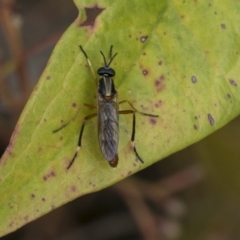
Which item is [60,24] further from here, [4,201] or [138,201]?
[4,201]

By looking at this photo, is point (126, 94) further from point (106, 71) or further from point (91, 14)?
point (91, 14)

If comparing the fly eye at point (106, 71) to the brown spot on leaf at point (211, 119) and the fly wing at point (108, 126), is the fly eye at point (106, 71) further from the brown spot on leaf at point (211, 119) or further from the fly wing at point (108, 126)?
the brown spot on leaf at point (211, 119)

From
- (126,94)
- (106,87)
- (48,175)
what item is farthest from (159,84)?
(48,175)

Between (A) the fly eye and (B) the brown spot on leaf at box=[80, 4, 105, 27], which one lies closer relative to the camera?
(B) the brown spot on leaf at box=[80, 4, 105, 27]

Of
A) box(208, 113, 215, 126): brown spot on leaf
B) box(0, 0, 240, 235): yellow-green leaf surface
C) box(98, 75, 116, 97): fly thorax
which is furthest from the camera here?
box(98, 75, 116, 97): fly thorax

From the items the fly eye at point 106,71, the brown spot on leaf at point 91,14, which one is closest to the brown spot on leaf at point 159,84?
the fly eye at point 106,71

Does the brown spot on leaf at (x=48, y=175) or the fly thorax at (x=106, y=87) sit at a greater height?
the fly thorax at (x=106, y=87)

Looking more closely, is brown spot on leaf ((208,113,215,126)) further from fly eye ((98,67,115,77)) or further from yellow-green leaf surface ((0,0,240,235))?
fly eye ((98,67,115,77))

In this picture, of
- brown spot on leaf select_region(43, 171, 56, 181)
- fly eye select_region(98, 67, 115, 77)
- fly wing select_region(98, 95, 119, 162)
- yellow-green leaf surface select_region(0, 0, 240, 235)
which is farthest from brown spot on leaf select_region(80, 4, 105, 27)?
brown spot on leaf select_region(43, 171, 56, 181)
